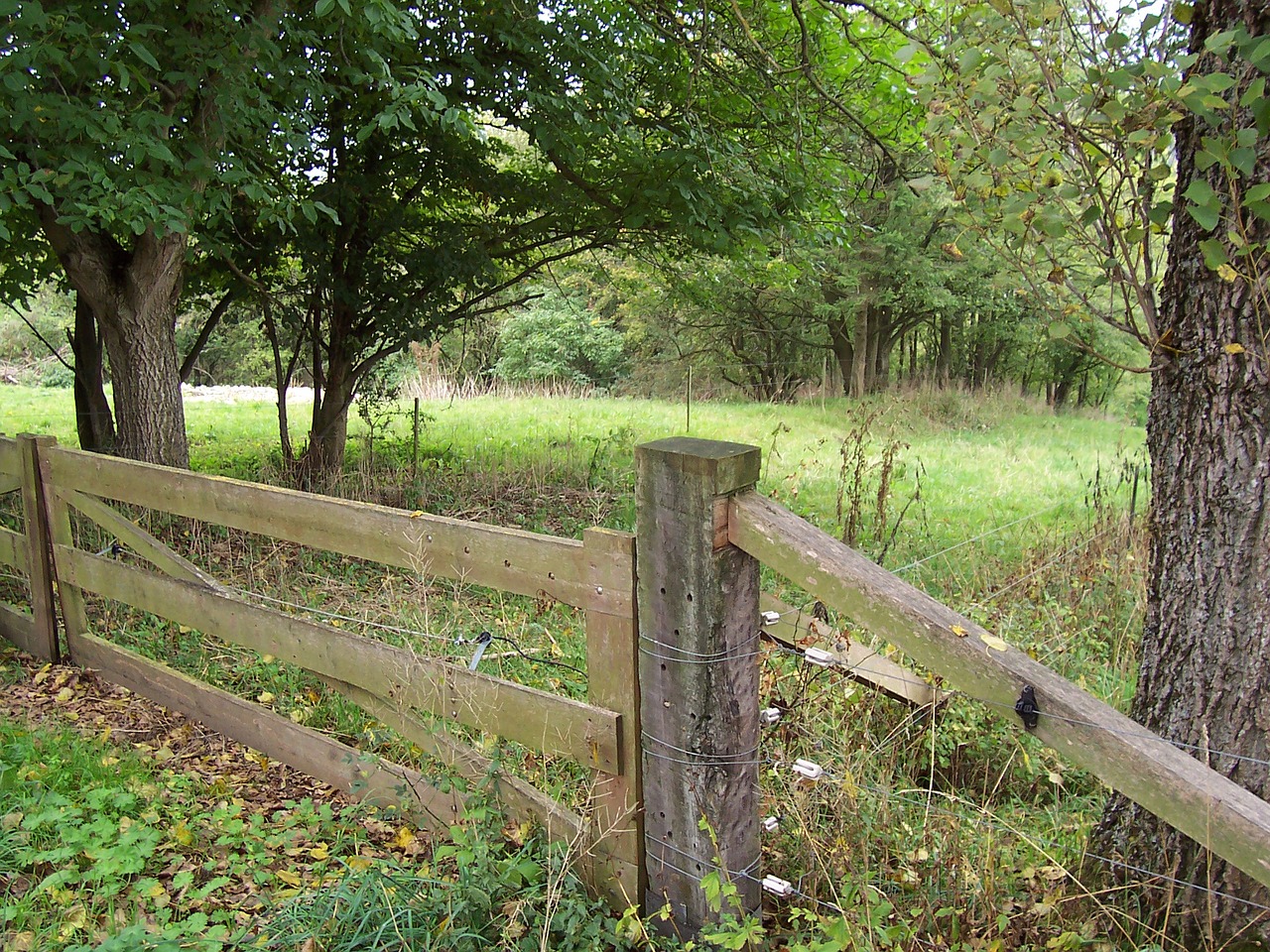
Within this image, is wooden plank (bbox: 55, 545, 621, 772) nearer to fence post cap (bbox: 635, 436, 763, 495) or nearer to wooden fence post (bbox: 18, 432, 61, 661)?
wooden fence post (bbox: 18, 432, 61, 661)

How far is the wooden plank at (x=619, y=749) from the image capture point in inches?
92.7

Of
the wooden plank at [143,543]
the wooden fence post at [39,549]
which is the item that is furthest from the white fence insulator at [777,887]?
the wooden fence post at [39,549]

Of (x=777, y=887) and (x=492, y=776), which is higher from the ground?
(x=492, y=776)

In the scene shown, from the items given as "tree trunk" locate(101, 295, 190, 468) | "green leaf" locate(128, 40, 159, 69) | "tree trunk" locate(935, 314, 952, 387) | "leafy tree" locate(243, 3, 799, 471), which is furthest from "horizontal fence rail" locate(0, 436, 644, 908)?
"tree trunk" locate(935, 314, 952, 387)

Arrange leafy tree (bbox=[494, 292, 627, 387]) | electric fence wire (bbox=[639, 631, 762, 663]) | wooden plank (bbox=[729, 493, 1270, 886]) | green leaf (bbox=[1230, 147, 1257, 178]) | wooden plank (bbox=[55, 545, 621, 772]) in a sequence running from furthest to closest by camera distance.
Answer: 1. leafy tree (bbox=[494, 292, 627, 387])
2. wooden plank (bbox=[55, 545, 621, 772])
3. electric fence wire (bbox=[639, 631, 762, 663])
4. green leaf (bbox=[1230, 147, 1257, 178])
5. wooden plank (bbox=[729, 493, 1270, 886])

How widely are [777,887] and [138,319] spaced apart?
592 cm

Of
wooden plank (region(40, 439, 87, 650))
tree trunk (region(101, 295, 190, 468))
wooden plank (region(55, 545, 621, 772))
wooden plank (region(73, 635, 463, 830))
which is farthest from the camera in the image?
tree trunk (region(101, 295, 190, 468))

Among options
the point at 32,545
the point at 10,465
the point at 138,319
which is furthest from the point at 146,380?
the point at 32,545

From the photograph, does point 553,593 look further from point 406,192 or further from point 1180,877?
point 406,192

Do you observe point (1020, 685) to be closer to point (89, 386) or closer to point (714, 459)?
point (714, 459)

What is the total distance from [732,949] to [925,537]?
5.00 m

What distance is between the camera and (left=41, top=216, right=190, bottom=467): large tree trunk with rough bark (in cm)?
603

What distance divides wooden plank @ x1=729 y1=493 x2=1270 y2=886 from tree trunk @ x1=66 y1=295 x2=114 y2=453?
26.5ft

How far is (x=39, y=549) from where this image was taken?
14.4 ft
